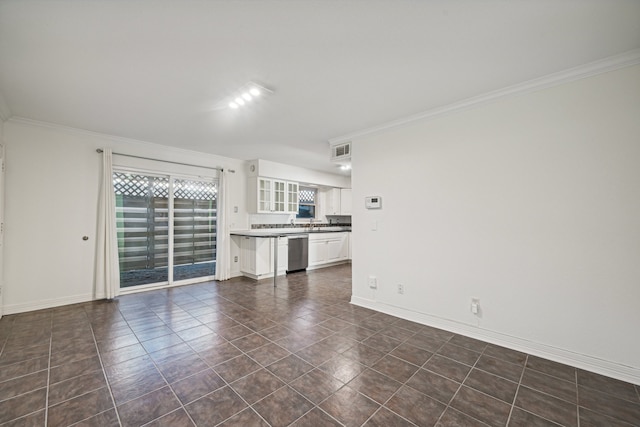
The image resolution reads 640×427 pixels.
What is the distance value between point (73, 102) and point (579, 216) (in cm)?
523

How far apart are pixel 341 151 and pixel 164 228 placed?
137 inches

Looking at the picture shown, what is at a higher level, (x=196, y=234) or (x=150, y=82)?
(x=150, y=82)

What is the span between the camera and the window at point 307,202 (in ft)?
23.2

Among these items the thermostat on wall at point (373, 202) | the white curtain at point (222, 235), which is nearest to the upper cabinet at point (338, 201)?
the white curtain at point (222, 235)

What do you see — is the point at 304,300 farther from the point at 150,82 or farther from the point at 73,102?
the point at 73,102

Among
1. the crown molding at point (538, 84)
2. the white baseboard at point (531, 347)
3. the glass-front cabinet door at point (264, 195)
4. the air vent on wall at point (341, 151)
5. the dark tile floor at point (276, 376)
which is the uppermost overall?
the crown molding at point (538, 84)

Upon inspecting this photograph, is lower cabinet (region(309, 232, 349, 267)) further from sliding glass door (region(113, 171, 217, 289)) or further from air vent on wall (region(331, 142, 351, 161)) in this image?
air vent on wall (region(331, 142, 351, 161))

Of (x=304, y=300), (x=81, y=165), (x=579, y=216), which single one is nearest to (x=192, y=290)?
(x=304, y=300)

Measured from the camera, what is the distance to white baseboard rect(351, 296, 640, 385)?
2078 mm

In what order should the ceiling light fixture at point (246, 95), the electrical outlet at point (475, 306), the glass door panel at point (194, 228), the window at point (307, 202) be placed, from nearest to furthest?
the ceiling light fixture at point (246, 95)
the electrical outlet at point (475, 306)
the glass door panel at point (194, 228)
the window at point (307, 202)

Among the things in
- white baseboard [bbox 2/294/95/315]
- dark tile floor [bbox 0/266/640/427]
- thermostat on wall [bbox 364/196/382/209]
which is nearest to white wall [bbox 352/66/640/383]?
thermostat on wall [bbox 364/196/382/209]

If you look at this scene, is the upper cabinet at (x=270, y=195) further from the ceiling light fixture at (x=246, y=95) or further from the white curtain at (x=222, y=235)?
the ceiling light fixture at (x=246, y=95)

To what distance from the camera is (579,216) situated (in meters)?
2.24

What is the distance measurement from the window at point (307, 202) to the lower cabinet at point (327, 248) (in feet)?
3.22
